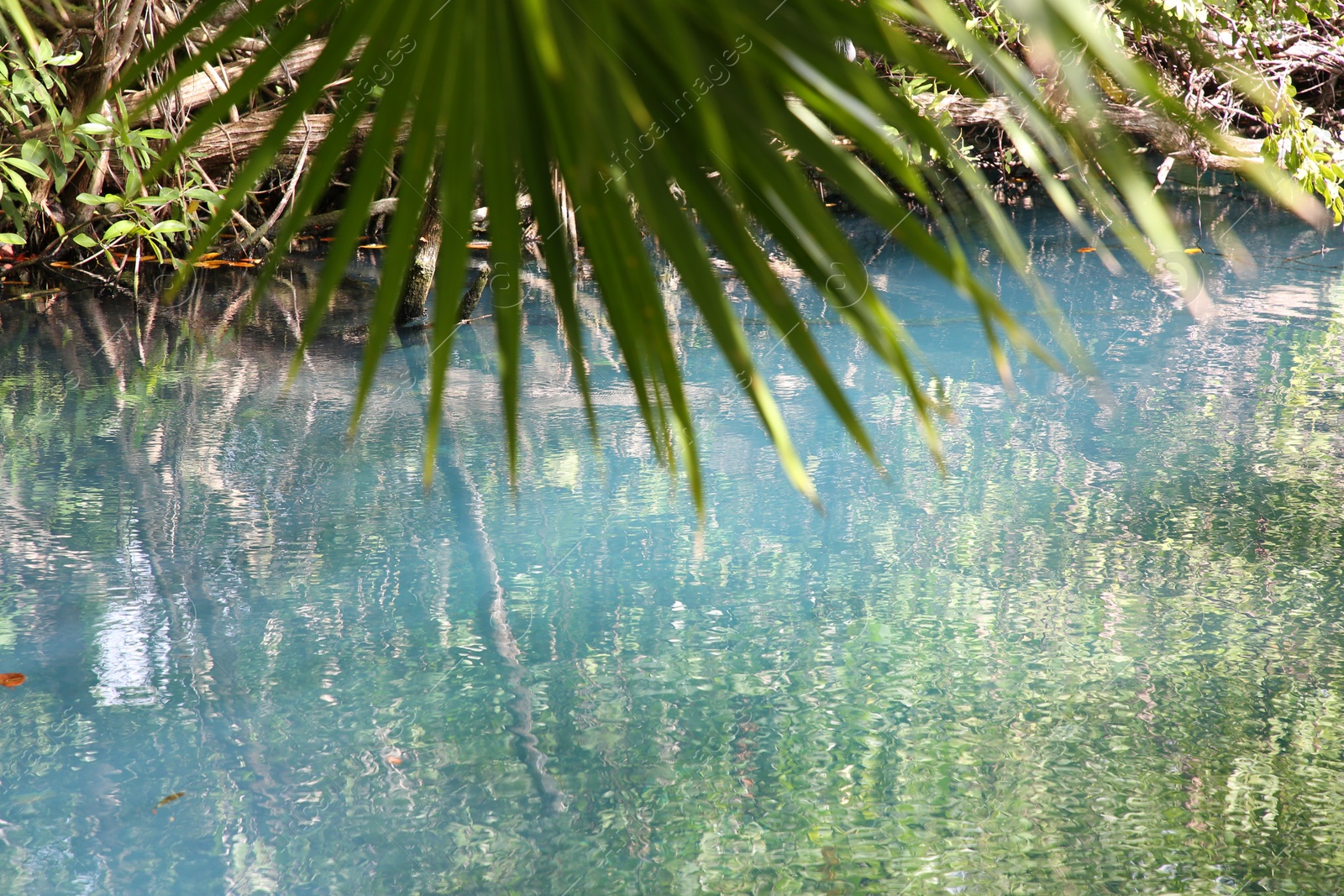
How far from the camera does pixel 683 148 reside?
31 cm

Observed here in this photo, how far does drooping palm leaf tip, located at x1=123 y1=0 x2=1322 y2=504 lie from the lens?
0.30 m

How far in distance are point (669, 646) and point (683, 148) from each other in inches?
61.2

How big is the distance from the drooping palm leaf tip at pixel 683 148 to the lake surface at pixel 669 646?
28.6 inches

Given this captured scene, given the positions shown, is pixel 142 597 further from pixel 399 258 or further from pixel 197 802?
pixel 399 258

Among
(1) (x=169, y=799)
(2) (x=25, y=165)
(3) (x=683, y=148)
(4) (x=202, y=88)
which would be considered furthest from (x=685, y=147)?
(4) (x=202, y=88)

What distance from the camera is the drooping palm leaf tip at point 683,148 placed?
30cm

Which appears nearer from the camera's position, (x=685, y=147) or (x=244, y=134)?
(x=685, y=147)

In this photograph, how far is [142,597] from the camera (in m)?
1.94

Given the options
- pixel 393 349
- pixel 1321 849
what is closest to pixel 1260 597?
pixel 1321 849

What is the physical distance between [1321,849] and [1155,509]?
1029 millimetres

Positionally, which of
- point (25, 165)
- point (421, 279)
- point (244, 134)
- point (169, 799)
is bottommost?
point (169, 799)

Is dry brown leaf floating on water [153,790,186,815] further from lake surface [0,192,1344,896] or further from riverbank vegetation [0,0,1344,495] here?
riverbank vegetation [0,0,1344,495]

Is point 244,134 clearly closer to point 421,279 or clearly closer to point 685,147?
point 421,279

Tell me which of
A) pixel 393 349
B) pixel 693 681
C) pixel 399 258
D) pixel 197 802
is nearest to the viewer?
pixel 399 258
